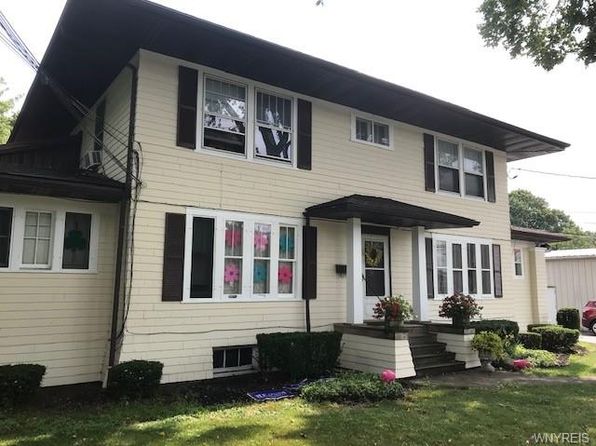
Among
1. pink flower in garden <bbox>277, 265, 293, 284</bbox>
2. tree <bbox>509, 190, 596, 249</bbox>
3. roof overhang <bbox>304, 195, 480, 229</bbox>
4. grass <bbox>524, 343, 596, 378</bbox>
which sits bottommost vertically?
grass <bbox>524, 343, 596, 378</bbox>

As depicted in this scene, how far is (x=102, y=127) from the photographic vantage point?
10523 mm

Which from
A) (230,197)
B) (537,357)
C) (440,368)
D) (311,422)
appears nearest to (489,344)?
(440,368)

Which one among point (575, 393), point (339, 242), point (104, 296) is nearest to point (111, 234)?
point (104, 296)

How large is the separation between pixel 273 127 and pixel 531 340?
8.93m

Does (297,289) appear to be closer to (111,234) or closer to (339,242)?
(339,242)

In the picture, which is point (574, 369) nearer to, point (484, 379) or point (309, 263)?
point (484, 379)

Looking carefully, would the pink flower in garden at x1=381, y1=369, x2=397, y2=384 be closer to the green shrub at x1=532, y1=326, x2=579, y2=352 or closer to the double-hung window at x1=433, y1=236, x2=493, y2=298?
the double-hung window at x1=433, y1=236, x2=493, y2=298

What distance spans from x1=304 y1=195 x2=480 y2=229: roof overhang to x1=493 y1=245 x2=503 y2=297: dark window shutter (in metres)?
3.04

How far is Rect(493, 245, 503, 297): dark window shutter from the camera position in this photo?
14.0 metres

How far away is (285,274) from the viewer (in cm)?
987

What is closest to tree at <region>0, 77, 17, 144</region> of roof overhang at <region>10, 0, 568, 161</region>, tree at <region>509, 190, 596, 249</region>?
roof overhang at <region>10, 0, 568, 161</region>

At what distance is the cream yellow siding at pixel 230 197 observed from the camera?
8.21 metres

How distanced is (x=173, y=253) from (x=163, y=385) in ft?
7.23

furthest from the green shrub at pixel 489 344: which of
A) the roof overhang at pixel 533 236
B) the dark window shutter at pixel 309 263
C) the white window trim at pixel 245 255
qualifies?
the roof overhang at pixel 533 236
